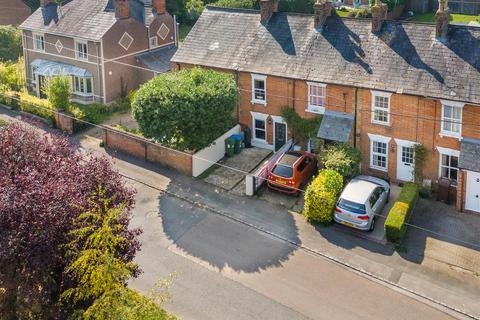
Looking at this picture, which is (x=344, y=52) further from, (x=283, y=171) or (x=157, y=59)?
(x=157, y=59)

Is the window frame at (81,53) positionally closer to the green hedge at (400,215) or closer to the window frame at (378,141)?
the window frame at (378,141)

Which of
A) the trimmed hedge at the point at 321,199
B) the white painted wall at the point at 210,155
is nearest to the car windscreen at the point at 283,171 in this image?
the trimmed hedge at the point at 321,199

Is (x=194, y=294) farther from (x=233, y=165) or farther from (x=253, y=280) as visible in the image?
(x=233, y=165)

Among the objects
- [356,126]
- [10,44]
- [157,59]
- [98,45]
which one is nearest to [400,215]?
[356,126]

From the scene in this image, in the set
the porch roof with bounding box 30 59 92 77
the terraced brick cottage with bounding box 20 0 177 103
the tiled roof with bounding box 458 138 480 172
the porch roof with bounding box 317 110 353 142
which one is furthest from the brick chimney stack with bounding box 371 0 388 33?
the porch roof with bounding box 30 59 92 77

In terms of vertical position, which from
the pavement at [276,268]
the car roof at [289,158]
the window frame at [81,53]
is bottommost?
the pavement at [276,268]

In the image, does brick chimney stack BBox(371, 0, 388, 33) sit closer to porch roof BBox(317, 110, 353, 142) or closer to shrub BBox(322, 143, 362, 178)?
porch roof BBox(317, 110, 353, 142)

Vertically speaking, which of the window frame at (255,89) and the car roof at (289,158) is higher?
the window frame at (255,89)
